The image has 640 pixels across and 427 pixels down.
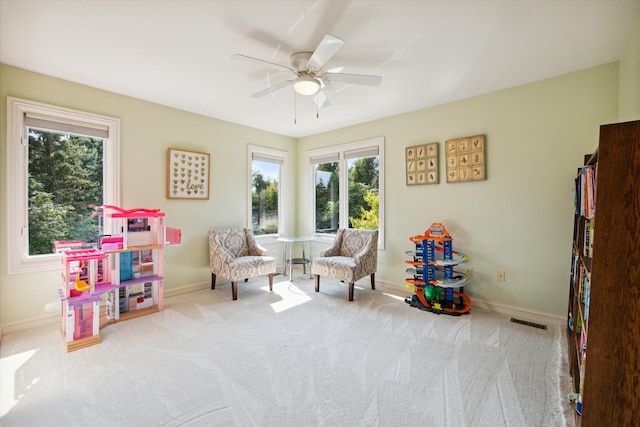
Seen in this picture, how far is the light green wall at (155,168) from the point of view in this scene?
264 cm

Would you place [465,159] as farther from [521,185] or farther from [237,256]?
[237,256]

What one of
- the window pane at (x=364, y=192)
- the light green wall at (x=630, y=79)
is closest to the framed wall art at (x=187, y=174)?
the window pane at (x=364, y=192)

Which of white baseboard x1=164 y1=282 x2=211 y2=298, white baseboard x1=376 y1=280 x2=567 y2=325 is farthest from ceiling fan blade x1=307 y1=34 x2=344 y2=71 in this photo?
white baseboard x1=164 y1=282 x2=211 y2=298

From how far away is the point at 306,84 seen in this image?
2.42 meters

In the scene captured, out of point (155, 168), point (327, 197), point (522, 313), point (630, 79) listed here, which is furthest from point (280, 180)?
point (630, 79)

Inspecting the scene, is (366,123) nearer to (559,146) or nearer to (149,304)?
(559,146)

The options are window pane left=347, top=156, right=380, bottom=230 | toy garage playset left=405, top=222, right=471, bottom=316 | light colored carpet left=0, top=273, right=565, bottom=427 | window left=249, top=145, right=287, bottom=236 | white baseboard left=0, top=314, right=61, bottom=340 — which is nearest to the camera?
light colored carpet left=0, top=273, right=565, bottom=427

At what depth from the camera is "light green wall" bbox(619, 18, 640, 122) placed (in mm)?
1911

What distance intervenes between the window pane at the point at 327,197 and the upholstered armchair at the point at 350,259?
0.64m

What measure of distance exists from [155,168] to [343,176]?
2699mm

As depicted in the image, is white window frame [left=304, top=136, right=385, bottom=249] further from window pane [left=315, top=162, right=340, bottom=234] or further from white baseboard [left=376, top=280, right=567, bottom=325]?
white baseboard [left=376, top=280, right=567, bottom=325]

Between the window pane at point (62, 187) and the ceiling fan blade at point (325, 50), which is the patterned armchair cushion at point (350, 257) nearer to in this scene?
the ceiling fan blade at point (325, 50)

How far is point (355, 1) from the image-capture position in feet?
5.77

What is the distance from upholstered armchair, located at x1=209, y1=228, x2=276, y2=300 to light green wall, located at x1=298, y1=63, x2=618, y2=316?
2.10 m
